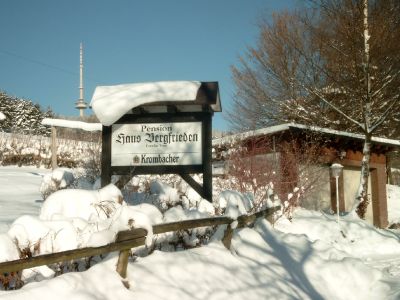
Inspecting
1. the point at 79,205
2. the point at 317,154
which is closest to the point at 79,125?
the point at 79,205

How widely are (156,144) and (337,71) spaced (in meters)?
10.3

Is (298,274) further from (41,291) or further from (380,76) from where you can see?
(380,76)

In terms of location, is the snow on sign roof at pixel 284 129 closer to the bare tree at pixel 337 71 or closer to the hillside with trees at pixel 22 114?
the bare tree at pixel 337 71

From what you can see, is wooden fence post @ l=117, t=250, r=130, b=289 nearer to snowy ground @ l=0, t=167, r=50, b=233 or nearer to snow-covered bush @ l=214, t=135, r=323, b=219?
snowy ground @ l=0, t=167, r=50, b=233

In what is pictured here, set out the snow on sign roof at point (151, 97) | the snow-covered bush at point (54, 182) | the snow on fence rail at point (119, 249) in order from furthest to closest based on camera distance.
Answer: the snow-covered bush at point (54, 182), the snow on sign roof at point (151, 97), the snow on fence rail at point (119, 249)

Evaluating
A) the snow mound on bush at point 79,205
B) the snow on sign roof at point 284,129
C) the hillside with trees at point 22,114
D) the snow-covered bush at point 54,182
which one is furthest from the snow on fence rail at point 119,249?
the hillside with trees at point 22,114

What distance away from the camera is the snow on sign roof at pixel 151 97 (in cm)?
603

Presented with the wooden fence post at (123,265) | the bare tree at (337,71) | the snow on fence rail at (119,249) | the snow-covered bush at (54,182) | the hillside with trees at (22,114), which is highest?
the hillside with trees at (22,114)

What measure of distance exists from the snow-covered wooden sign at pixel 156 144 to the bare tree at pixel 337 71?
301 inches

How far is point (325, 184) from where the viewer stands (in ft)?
49.9

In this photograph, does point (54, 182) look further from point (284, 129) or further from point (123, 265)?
point (284, 129)

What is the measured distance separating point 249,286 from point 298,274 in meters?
1.44

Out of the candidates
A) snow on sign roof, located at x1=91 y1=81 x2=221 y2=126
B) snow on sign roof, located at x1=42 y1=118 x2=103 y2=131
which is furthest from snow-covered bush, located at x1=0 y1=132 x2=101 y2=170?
snow on sign roof, located at x1=91 y1=81 x2=221 y2=126

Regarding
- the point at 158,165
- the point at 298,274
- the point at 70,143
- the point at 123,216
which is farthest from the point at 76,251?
the point at 70,143
